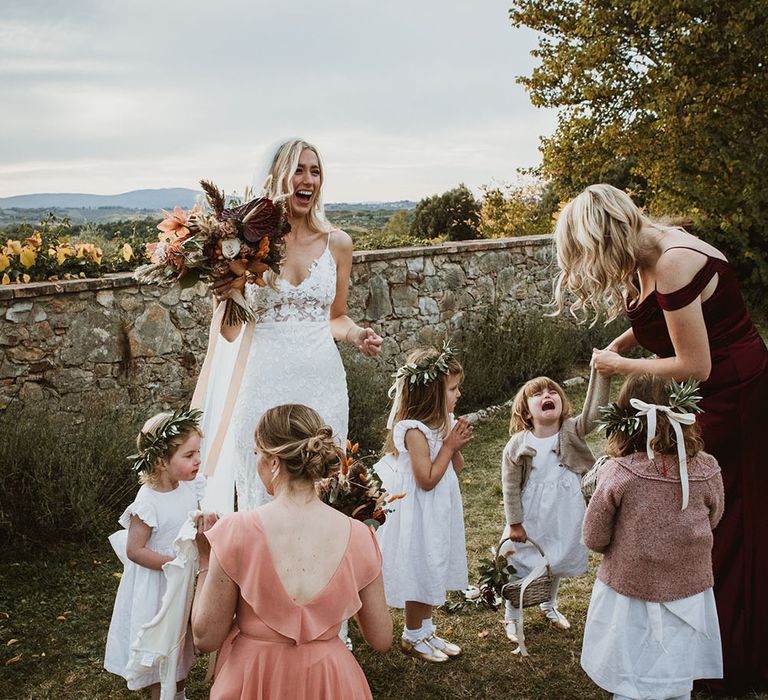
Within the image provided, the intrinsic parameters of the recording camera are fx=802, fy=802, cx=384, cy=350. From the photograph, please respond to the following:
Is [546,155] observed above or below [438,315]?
above

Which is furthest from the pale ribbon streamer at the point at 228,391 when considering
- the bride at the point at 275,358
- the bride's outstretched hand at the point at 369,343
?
the bride's outstretched hand at the point at 369,343

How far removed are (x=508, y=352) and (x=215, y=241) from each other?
647 cm

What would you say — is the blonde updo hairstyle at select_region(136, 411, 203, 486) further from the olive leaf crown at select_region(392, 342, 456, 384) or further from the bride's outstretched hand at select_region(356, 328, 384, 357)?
the olive leaf crown at select_region(392, 342, 456, 384)

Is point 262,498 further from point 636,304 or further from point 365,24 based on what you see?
point 365,24

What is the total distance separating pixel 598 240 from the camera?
3.10m

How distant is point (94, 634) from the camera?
4184 millimetres

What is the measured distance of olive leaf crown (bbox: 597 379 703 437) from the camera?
2.88 m

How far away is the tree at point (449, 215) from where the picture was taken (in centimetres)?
1536

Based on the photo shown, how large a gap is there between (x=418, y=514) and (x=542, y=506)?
618 mm

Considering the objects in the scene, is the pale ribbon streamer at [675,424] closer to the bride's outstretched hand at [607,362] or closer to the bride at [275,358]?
the bride's outstretched hand at [607,362]

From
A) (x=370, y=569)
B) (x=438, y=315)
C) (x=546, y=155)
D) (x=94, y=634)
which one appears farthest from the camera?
(x=546, y=155)

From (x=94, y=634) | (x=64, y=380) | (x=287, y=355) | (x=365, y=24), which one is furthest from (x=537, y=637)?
(x=365, y=24)

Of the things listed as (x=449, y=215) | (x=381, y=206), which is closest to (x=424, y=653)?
(x=449, y=215)

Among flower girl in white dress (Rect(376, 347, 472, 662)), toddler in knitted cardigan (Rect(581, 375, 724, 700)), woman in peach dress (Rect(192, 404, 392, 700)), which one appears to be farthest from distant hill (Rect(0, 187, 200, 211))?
woman in peach dress (Rect(192, 404, 392, 700))
